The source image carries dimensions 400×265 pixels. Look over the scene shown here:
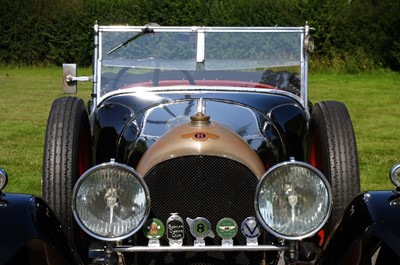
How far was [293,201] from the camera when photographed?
263cm

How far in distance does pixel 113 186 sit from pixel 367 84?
15.9m

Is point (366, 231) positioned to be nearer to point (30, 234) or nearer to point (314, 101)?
point (30, 234)

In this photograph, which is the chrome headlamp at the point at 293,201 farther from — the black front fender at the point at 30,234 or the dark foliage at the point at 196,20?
the dark foliage at the point at 196,20

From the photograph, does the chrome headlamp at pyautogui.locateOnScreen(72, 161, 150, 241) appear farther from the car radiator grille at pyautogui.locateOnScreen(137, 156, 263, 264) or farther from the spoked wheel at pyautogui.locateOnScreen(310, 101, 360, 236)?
the spoked wheel at pyautogui.locateOnScreen(310, 101, 360, 236)

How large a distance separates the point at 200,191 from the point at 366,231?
0.70 meters

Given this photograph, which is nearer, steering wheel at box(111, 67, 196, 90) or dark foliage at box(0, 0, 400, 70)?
steering wheel at box(111, 67, 196, 90)

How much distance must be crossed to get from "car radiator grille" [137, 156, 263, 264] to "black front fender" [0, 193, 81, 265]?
1.33 feet

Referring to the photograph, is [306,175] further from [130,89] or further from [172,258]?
[130,89]

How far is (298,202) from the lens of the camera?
2.66 m

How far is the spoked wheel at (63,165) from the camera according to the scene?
Result: 3586mm

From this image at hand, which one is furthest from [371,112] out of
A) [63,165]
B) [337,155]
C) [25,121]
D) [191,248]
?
[191,248]

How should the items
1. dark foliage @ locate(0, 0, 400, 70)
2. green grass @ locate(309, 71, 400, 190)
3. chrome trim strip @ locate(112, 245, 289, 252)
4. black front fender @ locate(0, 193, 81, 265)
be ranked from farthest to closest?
A: dark foliage @ locate(0, 0, 400, 70), green grass @ locate(309, 71, 400, 190), chrome trim strip @ locate(112, 245, 289, 252), black front fender @ locate(0, 193, 81, 265)

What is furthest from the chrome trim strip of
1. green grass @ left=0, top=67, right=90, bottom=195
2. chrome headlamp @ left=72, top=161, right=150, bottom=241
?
green grass @ left=0, top=67, right=90, bottom=195

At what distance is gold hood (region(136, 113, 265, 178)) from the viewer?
9.78 feet
